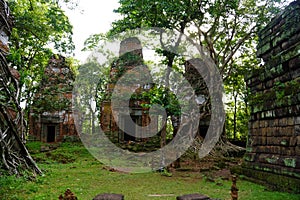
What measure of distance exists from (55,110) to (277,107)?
56.2 feet

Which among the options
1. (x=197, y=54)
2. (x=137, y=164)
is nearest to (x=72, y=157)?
(x=137, y=164)

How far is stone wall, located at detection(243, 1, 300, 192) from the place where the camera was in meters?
7.09

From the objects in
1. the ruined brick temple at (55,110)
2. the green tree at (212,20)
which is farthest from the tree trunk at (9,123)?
the ruined brick temple at (55,110)

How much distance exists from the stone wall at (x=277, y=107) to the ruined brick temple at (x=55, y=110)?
48.5ft

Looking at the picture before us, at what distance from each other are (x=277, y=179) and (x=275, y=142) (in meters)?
1.12

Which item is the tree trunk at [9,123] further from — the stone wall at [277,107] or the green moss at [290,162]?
the green moss at [290,162]

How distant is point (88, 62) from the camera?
2320 centimetres

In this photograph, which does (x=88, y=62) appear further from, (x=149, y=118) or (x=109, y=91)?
(x=149, y=118)

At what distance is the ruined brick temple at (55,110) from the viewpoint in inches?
820

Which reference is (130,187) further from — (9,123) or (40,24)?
(40,24)

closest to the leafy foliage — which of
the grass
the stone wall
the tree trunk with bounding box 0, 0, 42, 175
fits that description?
the tree trunk with bounding box 0, 0, 42, 175

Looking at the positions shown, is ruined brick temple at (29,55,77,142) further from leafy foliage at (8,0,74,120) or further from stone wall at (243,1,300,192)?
stone wall at (243,1,300,192)

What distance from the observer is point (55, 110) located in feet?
70.5

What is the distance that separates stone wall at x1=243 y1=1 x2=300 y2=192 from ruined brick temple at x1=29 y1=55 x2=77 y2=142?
583 inches
